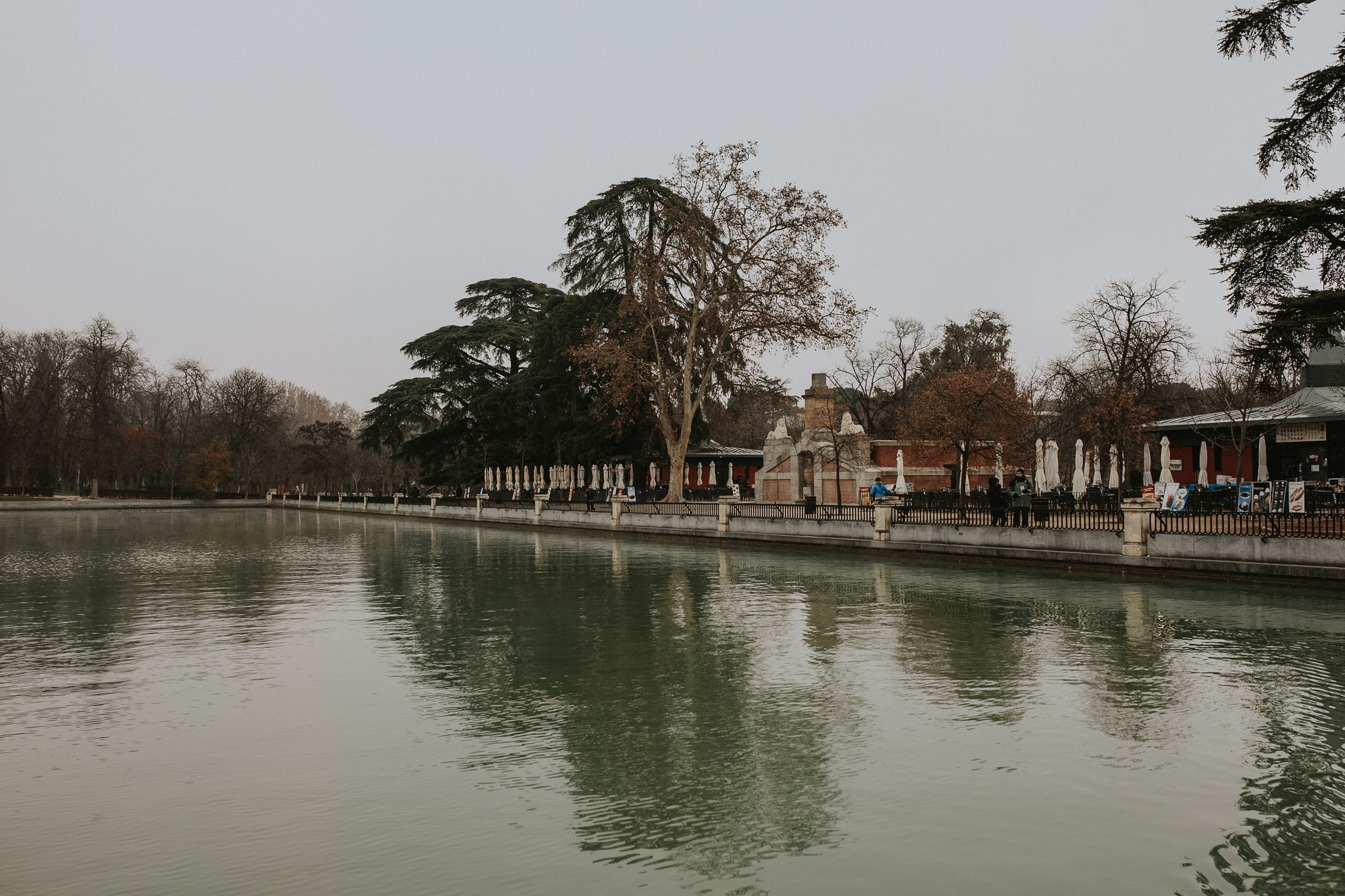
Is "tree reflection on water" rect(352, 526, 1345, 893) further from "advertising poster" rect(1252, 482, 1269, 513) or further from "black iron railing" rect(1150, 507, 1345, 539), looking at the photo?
"advertising poster" rect(1252, 482, 1269, 513)

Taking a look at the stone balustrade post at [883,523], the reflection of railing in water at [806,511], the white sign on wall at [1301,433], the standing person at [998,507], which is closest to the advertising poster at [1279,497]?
the standing person at [998,507]

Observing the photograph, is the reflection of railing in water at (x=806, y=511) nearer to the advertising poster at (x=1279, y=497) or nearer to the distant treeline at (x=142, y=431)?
the advertising poster at (x=1279, y=497)

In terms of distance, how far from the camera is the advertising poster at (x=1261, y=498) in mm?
23180

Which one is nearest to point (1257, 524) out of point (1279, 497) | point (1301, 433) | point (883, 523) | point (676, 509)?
point (1279, 497)

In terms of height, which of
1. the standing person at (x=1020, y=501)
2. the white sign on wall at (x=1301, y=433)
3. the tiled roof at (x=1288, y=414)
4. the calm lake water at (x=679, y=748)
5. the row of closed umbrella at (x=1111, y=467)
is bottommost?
the calm lake water at (x=679, y=748)

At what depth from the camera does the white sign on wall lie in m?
36.2

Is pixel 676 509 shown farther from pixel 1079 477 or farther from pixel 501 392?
pixel 501 392

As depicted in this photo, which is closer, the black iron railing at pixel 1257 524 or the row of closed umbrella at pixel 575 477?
the black iron railing at pixel 1257 524

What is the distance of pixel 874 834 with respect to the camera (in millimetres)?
6160

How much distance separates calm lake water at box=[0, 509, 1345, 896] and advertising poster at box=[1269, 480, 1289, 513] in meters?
3.92

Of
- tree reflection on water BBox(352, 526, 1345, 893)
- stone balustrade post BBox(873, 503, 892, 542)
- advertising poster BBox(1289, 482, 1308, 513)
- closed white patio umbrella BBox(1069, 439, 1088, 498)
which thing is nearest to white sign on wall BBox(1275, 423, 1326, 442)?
closed white patio umbrella BBox(1069, 439, 1088, 498)

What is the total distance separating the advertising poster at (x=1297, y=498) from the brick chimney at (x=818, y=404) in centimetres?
2804

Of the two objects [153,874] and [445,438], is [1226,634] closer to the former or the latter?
[153,874]

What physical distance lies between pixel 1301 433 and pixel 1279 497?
1864 centimetres
